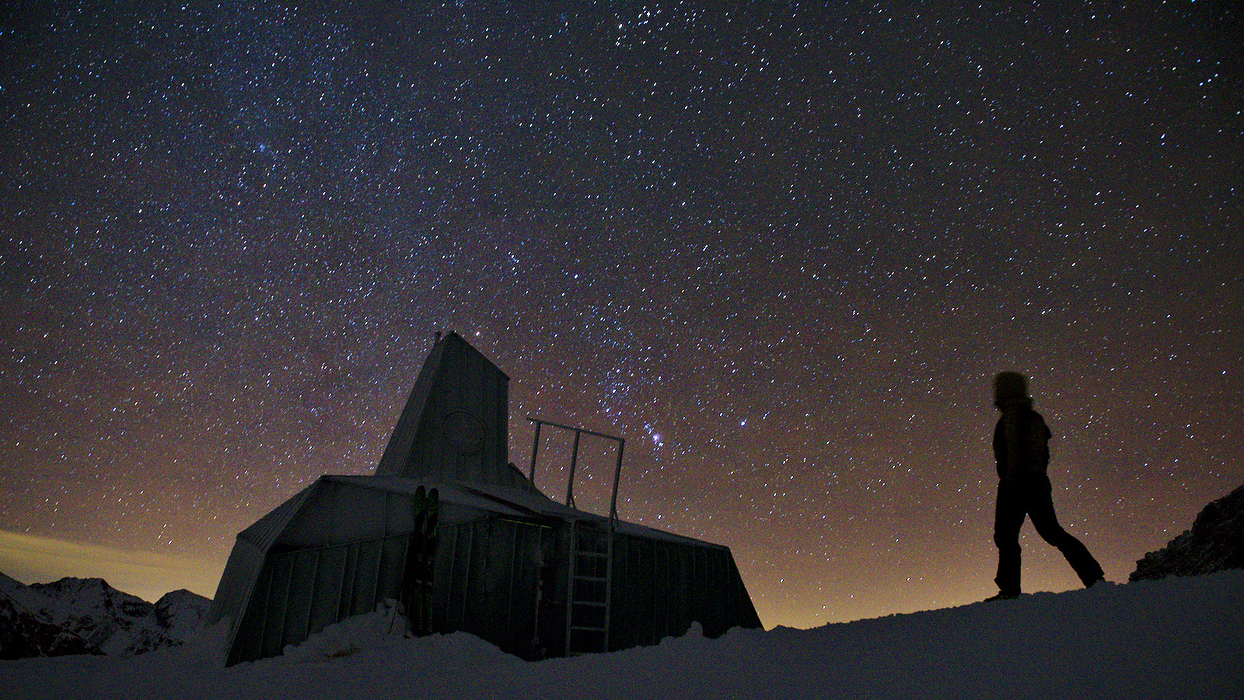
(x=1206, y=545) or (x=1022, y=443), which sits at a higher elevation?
(x=1206, y=545)

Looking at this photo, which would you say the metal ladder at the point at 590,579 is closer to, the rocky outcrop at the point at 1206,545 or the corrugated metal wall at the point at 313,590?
the corrugated metal wall at the point at 313,590

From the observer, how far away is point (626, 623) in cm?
1262

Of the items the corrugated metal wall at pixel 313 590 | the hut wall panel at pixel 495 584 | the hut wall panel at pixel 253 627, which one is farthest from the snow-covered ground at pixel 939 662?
the hut wall panel at pixel 495 584

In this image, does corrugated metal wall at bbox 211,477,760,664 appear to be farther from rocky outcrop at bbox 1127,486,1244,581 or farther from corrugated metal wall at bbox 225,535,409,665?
rocky outcrop at bbox 1127,486,1244,581

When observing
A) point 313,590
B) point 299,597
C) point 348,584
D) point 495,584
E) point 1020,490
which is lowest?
point 299,597

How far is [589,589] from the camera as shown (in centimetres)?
1189

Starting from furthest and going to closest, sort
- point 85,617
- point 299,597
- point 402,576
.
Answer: point 85,617 < point 402,576 < point 299,597

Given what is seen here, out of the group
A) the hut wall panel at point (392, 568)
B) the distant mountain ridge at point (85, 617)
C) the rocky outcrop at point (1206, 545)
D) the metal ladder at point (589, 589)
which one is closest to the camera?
the hut wall panel at point (392, 568)

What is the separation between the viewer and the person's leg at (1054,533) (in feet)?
15.2

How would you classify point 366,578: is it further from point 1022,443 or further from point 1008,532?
point 1022,443

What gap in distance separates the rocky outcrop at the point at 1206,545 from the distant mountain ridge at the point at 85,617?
61.9 metres

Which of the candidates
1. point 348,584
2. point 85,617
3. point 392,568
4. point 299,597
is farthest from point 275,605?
point 85,617

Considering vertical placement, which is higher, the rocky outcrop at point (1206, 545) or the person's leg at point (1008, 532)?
the rocky outcrop at point (1206, 545)

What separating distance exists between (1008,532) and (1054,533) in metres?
0.32
